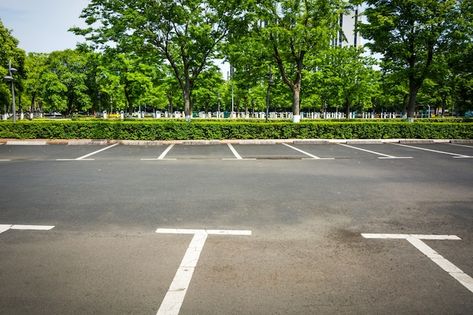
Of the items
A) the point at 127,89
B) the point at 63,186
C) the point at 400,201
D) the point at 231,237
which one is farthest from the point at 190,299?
the point at 127,89

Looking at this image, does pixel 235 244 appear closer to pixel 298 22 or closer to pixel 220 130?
pixel 220 130

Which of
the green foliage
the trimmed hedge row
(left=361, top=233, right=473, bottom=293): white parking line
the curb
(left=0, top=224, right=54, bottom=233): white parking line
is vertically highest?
the green foliage

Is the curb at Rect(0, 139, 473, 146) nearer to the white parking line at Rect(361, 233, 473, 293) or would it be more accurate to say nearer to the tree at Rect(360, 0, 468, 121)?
the tree at Rect(360, 0, 468, 121)

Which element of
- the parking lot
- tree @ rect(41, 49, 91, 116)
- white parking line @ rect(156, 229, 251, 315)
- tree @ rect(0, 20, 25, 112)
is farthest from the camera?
tree @ rect(41, 49, 91, 116)

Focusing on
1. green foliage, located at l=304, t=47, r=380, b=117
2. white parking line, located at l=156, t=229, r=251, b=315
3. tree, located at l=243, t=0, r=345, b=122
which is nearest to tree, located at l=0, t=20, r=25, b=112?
tree, located at l=243, t=0, r=345, b=122

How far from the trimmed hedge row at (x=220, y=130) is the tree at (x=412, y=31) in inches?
160

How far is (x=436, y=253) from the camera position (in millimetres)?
3994

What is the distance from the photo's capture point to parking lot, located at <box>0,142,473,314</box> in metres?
2.97

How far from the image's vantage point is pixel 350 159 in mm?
12625

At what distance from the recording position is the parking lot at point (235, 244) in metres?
2.97

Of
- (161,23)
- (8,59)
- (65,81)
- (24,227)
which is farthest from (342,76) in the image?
(65,81)

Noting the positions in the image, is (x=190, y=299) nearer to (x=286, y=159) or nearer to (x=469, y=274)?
(x=469, y=274)

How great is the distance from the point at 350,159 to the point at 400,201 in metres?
6.34

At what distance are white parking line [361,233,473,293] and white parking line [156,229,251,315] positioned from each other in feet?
7.00
